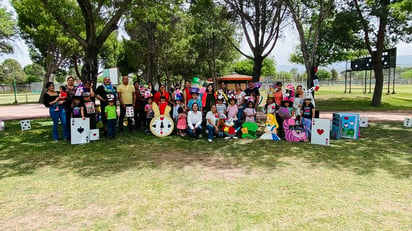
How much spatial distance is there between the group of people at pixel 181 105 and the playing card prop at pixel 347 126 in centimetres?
81

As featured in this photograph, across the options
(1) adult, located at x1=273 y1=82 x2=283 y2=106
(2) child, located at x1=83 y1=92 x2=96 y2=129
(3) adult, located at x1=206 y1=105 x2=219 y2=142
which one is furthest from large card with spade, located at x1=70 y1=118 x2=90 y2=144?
(1) adult, located at x1=273 y1=82 x2=283 y2=106

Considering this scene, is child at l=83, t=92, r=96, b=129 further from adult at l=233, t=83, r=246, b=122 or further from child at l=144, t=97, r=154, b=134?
adult at l=233, t=83, r=246, b=122

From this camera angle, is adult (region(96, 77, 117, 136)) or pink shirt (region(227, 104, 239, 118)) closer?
adult (region(96, 77, 117, 136))

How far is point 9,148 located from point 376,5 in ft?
57.1

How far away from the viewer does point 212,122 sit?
25.8 feet

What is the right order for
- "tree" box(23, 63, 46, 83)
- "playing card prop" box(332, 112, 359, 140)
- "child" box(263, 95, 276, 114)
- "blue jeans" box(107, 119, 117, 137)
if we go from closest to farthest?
1. "playing card prop" box(332, 112, 359, 140)
2. "blue jeans" box(107, 119, 117, 137)
3. "child" box(263, 95, 276, 114)
4. "tree" box(23, 63, 46, 83)

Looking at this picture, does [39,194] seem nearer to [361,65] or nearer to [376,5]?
[376,5]

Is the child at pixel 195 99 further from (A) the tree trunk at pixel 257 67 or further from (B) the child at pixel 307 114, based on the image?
(A) the tree trunk at pixel 257 67

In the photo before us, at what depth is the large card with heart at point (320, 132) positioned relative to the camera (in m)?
7.00

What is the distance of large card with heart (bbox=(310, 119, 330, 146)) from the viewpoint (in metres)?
7.00

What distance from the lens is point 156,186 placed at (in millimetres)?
4402

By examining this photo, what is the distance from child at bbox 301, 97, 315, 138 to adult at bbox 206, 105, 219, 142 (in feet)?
8.02

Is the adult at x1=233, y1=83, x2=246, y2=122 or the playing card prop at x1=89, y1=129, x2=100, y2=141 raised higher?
the adult at x1=233, y1=83, x2=246, y2=122

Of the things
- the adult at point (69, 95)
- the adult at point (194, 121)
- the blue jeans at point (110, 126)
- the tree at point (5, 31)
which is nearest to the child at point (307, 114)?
the adult at point (194, 121)
